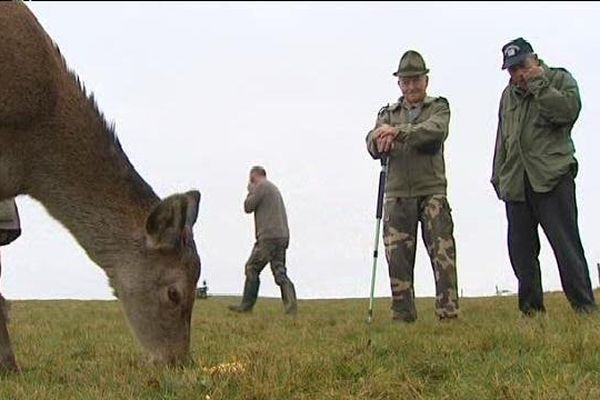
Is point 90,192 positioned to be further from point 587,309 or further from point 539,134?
point 587,309

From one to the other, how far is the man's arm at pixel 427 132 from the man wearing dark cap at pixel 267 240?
607 centimetres

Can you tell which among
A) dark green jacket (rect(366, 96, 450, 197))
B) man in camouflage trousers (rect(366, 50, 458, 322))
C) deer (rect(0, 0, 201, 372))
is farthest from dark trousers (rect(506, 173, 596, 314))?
deer (rect(0, 0, 201, 372))

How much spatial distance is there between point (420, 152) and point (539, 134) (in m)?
1.36

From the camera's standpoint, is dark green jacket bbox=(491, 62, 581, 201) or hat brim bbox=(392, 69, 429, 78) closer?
dark green jacket bbox=(491, 62, 581, 201)

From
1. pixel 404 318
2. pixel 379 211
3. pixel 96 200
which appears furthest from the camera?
pixel 379 211

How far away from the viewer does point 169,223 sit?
6824 millimetres

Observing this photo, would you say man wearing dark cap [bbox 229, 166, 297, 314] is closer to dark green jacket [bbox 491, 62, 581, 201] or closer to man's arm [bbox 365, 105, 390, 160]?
man's arm [bbox 365, 105, 390, 160]

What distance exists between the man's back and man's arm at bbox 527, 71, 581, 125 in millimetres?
7221

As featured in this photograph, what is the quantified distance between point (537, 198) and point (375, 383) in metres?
4.40

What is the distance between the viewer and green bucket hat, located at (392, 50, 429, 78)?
988 centimetres

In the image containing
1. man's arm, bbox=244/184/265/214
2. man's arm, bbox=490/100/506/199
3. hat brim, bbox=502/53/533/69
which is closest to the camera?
hat brim, bbox=502/53/533/69

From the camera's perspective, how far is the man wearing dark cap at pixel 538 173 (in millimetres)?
9000

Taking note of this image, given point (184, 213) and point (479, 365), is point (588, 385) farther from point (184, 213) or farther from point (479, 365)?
point (184, 213)

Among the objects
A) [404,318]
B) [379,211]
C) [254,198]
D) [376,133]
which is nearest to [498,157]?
[376,133]
